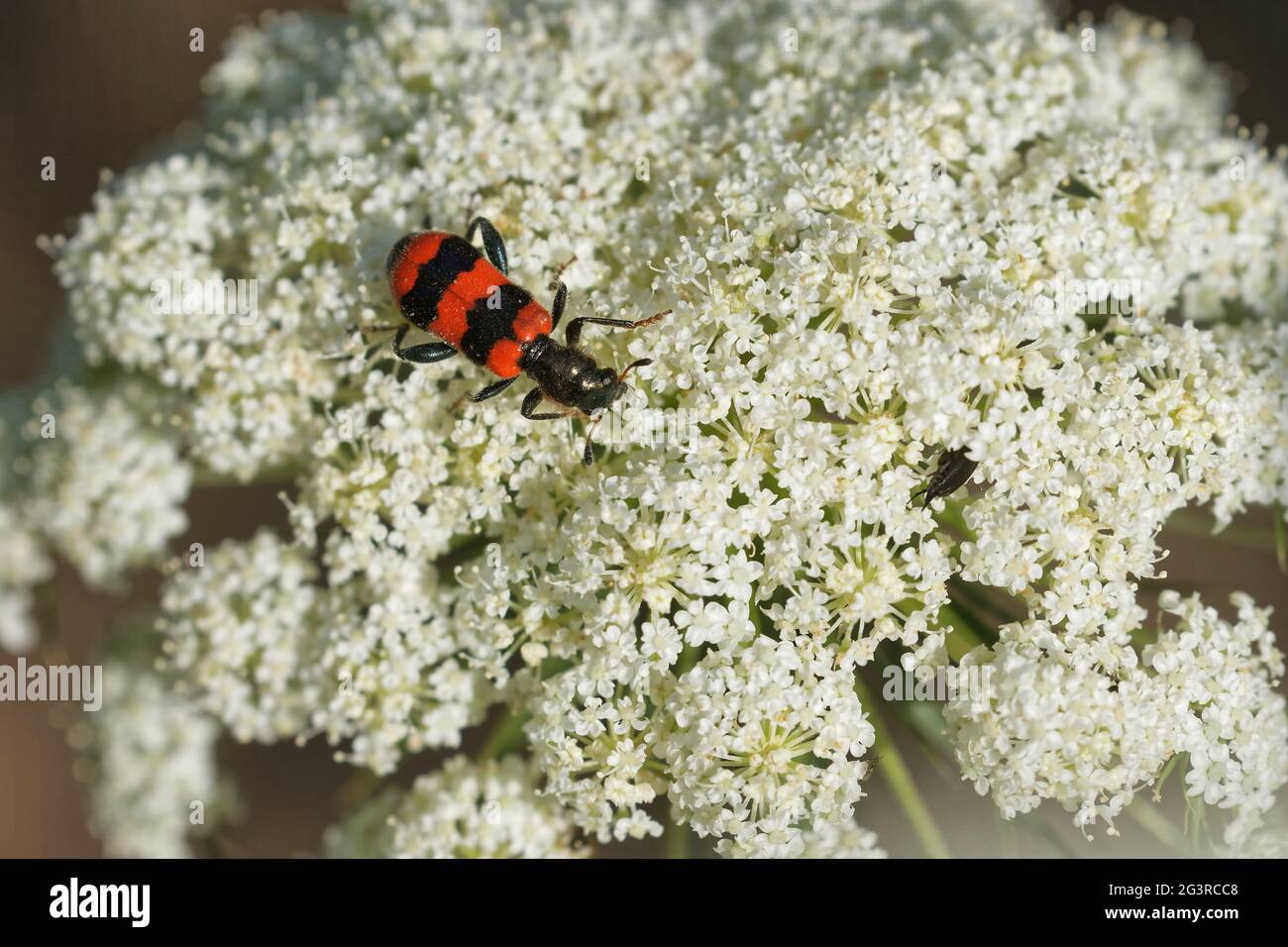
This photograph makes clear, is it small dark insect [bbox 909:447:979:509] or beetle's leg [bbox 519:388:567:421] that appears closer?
small dark insect [bbox 909:447:979:509]

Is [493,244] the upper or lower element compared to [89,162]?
lower

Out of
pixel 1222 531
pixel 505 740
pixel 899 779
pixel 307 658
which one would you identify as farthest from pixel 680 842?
pixel 1222 531

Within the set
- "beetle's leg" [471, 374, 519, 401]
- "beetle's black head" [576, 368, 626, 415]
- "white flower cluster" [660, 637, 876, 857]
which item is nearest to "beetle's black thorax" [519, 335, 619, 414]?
"beetle's black head" [576, 368, 626, 415]

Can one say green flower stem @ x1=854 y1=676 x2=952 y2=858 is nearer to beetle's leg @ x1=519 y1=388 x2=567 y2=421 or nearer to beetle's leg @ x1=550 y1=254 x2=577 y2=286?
beetle's leg @ x1=519 y1=388 x2=567 y2=421

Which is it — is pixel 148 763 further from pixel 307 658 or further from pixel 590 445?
pixel 590 445
